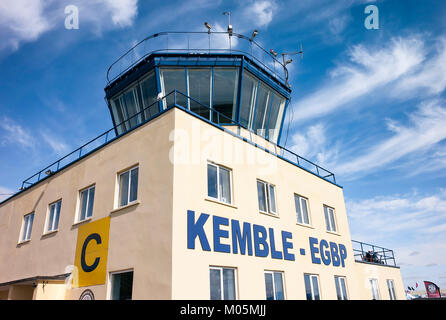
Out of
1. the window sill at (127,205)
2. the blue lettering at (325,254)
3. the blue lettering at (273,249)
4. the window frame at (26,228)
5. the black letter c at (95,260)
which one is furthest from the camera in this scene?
the window frame at (26,228)

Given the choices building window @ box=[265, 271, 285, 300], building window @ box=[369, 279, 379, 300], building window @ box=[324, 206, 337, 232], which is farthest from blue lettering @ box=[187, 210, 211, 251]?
building window @ box=[369, 279, 379, 300]

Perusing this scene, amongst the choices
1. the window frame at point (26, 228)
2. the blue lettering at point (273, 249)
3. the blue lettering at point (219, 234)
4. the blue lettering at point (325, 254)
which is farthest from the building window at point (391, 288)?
the window frame at point (26, 228)

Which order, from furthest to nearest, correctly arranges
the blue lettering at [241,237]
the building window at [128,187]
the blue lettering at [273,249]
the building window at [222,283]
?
the blue lettering at [273,249], the building window at [128,187], the blue lettering at [241,237], the building window at [222,283]

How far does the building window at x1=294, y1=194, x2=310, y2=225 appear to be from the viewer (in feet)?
50.8

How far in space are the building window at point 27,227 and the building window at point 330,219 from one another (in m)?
15.0

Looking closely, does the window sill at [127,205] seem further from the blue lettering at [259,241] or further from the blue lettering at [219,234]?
the blue lettering at [259,241]

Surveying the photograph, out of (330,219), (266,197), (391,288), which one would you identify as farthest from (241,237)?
(391,288)

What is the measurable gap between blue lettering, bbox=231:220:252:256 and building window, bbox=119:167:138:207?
357cm

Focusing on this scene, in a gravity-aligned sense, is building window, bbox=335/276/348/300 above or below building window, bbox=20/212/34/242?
below

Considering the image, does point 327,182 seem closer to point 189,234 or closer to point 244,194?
point 244,194

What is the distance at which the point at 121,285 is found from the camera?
1071 cm

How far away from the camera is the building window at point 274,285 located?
480 inches

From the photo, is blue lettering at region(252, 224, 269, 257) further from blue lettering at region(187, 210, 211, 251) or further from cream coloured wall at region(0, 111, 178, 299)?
cream coloured wall at region(0, 111, 178, 299)
